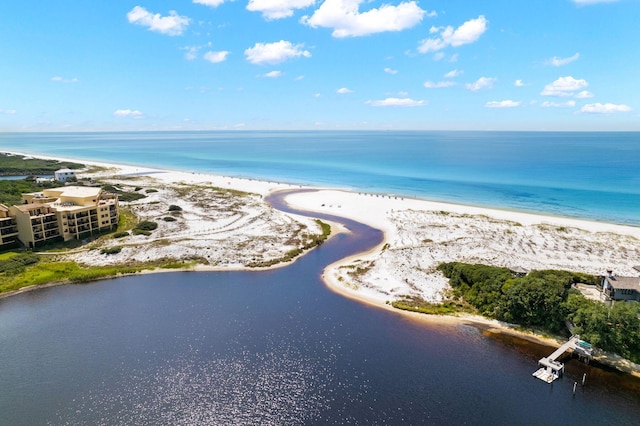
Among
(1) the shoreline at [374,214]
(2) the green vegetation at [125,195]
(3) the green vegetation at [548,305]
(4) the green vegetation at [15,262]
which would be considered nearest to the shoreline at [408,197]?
(1) the shoreline at [374,214]

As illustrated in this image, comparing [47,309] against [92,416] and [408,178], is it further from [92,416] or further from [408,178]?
[408,178]

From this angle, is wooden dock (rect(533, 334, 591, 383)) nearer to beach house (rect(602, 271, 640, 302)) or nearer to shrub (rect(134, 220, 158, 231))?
beach house (rect(602, 271, 640, 302))

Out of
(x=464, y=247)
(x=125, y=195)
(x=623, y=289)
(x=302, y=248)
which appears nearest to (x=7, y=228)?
(x=125, y=195)

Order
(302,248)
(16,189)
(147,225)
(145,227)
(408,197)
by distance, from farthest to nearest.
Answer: (408,197), (16,189), (147,225), (145,227), (302,248)

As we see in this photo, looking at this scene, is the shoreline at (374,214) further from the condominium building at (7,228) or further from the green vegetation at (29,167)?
the green vegetation at (29,167)

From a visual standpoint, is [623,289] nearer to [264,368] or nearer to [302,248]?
[264,368]

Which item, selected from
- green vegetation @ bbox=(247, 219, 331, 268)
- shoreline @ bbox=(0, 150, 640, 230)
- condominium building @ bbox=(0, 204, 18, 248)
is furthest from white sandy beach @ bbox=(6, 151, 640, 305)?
condominium building @ bbox=(0, 204, 18, 248)

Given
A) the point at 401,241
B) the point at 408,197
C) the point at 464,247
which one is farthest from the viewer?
the point at 408,197
